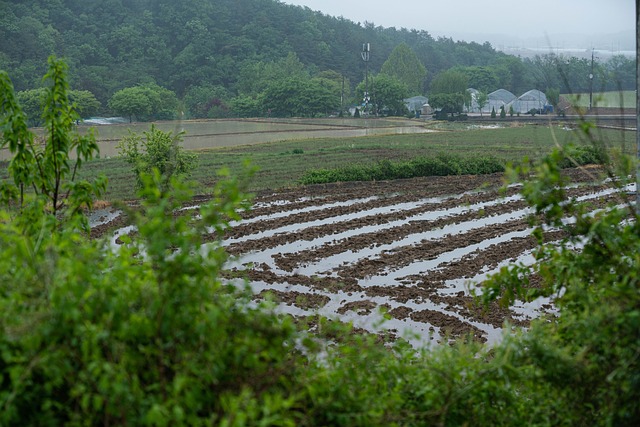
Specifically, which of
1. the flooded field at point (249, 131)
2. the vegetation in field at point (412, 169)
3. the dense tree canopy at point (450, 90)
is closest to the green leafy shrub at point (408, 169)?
the vegetation in field at point (412, 169)

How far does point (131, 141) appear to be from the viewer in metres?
20.0

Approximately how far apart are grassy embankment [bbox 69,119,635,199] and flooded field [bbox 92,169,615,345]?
3136mm

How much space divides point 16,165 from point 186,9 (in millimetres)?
83784

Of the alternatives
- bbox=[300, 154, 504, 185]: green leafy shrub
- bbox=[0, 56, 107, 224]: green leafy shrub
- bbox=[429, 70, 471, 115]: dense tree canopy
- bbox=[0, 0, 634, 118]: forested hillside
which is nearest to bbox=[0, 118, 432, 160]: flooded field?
bbox=[0, 0, 634, 118]: forested hillside

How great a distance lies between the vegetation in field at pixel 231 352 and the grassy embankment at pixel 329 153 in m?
16.8

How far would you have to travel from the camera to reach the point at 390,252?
14883 mm

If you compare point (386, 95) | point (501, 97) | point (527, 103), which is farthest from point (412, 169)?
point (501, 97)

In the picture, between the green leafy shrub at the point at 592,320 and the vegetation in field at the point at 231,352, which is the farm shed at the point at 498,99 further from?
the vegetation in field at the point at 231,352

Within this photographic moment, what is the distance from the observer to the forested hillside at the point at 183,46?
65500 mm

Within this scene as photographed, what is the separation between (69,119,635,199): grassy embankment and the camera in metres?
25.4

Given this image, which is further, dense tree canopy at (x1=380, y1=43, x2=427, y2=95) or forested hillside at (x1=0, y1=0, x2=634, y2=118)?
dense tree canopy at (x1=380, y1=43, x2=427, y2=95)

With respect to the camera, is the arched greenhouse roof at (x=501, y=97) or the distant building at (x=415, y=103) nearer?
the distant building at (x=415, y=103)

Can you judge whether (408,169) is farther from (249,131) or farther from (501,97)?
(501,97)

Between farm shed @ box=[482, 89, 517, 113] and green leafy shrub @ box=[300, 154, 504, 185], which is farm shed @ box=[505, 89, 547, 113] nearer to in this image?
farm shed @ box=[482, 89, 517, 113]
